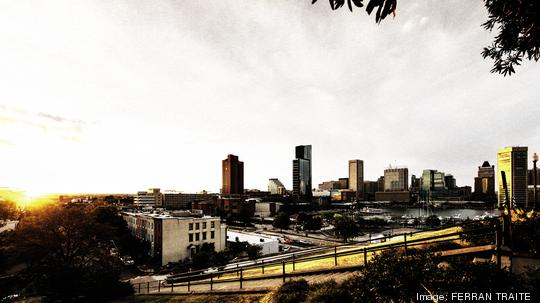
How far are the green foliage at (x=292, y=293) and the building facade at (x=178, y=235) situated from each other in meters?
40.0

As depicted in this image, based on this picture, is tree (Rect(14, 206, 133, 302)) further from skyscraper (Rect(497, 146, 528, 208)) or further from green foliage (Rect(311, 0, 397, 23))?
skyscraper (Rect(497, 146, 528, 208))

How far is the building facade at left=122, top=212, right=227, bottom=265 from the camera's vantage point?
143ft

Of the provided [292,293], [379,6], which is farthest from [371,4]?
[292,293]

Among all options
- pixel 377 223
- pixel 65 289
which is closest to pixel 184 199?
pixel 377 223

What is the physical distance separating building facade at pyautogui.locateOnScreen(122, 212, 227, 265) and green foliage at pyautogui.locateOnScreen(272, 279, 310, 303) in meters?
40.0

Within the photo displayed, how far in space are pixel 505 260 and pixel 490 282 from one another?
471 centimetres

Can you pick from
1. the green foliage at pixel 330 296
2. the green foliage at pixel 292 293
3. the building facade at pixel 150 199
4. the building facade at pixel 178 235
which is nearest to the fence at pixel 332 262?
the green foliage at pixel 330 296

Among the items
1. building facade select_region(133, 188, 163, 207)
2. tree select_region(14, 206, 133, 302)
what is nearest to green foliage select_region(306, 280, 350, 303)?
tree select_region(14, 206, 133, 302)

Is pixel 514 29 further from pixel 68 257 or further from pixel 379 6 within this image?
pixel 68 257

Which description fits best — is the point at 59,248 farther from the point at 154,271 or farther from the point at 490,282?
the point at 490,282

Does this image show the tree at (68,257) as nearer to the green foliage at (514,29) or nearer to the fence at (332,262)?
the fence at (332,262)

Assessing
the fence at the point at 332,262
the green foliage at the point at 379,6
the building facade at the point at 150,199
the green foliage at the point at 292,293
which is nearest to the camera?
the green foliage at the point at 379,6

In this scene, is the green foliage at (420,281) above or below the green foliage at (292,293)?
above

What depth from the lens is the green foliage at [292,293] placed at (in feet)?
26.2
